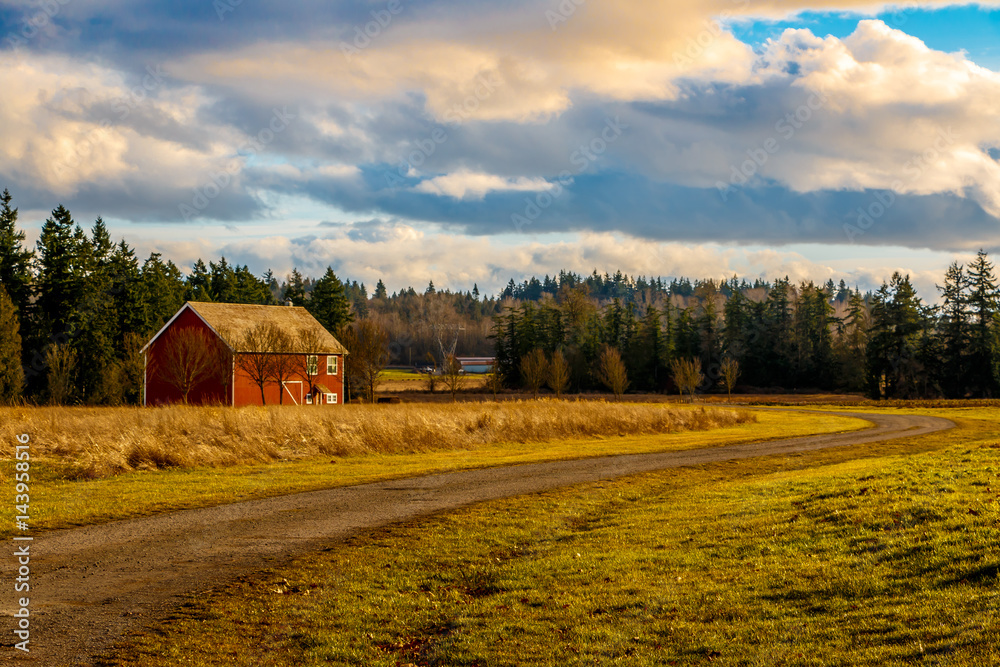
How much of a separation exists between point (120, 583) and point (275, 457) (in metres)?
12.6

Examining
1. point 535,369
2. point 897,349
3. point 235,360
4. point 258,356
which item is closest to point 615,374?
point 535,369

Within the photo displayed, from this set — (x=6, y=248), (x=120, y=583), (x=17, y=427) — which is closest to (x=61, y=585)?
(x=120, y=583)

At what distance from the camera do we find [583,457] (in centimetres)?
2456

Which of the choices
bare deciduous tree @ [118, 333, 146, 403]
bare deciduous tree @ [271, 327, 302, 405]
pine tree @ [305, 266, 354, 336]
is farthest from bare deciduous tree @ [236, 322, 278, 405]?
pine tree @ [305, 266, 354, 336]

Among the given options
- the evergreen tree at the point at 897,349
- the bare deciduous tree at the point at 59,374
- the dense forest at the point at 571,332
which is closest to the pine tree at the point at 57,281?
the dense forest at the point at 571,332

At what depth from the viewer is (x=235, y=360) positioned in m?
49.2

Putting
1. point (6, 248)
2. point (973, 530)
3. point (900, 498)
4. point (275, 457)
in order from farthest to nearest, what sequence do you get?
1. point (6, 248)
2. point (275, 457)
3. point (900, 498)
4. point (973, 530)

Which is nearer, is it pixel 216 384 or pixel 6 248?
pixel 216 384

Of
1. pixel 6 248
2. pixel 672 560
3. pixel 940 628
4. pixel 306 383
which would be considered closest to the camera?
pixel 940 628

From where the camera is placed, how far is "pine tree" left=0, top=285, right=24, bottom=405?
5809 cm

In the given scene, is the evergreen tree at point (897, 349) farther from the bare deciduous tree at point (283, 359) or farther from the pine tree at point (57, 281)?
the pine tree at point (57, 281)

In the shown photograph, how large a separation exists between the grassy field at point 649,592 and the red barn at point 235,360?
39.3 metres

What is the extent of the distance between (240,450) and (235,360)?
1175 inches

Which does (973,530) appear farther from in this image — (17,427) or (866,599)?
(17,427)
